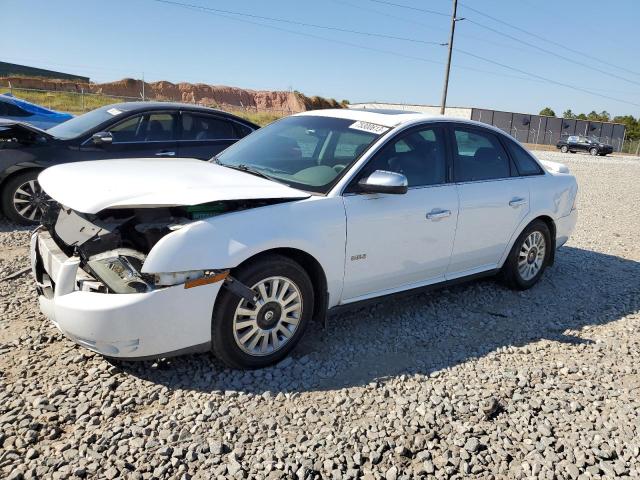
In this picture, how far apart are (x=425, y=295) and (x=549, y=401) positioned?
5.95 feet

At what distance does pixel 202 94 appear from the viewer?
68688 millimetres

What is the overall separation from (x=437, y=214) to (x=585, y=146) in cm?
4148

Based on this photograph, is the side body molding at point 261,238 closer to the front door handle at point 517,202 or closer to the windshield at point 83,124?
the front door handle at point 517,202

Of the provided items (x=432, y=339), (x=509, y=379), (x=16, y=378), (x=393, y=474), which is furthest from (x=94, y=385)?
(x=509, y=379)

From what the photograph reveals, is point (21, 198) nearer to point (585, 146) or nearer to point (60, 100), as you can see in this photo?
point (60, 100)

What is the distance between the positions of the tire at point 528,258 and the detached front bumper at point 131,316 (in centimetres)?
324

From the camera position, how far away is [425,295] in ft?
16.3

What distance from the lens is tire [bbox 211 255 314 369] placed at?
124 inches

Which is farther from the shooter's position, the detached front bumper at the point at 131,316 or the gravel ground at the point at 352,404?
the detached front bumper at the point at 131,316

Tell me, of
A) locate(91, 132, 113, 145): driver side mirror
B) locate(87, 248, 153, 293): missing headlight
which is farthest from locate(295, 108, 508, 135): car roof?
locate(91, 132, 113, 145): driver side mirror

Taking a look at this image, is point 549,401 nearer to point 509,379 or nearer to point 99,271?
point 509,379

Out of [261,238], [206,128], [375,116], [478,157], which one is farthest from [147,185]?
[206,128]

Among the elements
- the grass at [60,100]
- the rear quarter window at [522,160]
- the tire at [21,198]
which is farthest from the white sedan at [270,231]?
the grass at [60,100]

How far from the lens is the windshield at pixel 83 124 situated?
6711mm
